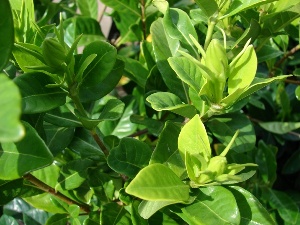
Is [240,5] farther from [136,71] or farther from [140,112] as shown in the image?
[140,112]

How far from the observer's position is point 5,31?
0.69 m

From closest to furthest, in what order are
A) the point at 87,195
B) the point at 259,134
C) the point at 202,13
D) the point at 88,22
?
the point at 202,13 < the point at 87,195 < the point at 88,22 < the point at 259,134

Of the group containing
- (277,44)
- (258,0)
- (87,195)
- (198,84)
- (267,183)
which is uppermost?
(258,0)

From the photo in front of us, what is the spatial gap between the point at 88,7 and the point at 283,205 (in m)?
0.97

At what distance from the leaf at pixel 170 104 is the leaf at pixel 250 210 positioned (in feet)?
0.63

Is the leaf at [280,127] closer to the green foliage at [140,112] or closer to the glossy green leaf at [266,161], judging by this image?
the glossy green leaf at [266,161]

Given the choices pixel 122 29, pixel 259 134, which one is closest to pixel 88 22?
pixel 122 29

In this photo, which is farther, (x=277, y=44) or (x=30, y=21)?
(x=277, y=44)

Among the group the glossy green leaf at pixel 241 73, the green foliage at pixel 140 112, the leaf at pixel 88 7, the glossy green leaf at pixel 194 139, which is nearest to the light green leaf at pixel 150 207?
the green foliage at pixel 140 112

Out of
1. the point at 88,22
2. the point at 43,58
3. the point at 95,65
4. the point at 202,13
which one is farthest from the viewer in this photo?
the point at 88,22

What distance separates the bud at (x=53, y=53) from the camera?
79 cm

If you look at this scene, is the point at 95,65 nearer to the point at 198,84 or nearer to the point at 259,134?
the point at 198,84

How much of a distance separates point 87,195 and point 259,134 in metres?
0.88

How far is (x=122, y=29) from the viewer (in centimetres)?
158
